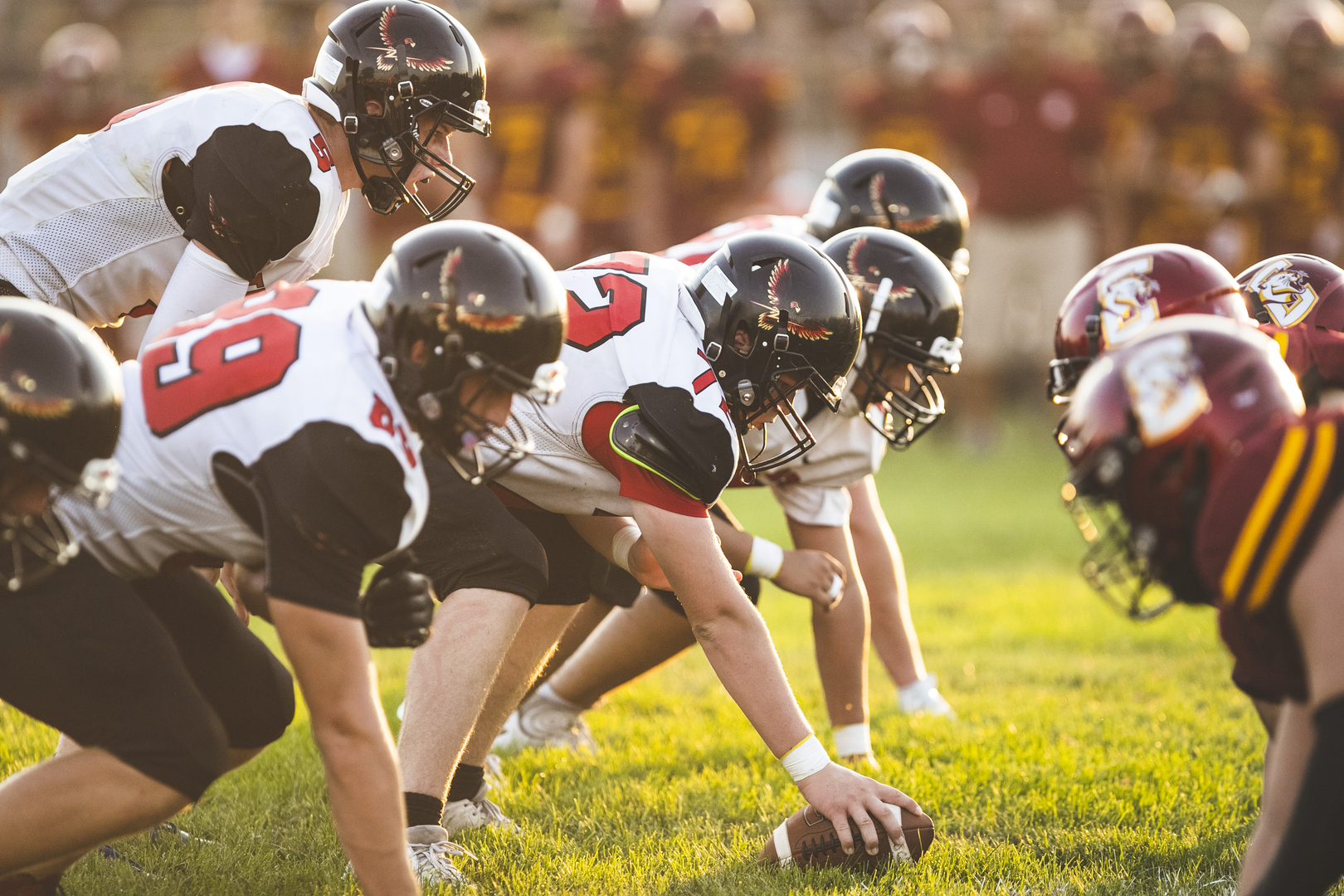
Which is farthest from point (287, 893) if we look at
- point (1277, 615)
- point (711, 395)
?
point (1277, 615)

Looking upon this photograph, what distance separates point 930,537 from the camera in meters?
7.96

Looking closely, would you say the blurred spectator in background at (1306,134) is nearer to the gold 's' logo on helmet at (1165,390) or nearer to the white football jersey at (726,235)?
the white football jersey at (726,235)

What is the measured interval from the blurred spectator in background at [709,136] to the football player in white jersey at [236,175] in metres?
6.08

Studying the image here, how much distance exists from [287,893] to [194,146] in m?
1.92

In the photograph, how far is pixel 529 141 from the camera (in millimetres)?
9977

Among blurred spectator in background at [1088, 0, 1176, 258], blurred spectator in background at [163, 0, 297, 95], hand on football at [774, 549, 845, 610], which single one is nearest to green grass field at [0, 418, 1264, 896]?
hand on football at [774, 549, 845, 610]

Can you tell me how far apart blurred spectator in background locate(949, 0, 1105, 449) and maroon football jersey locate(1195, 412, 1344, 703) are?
27.6ft

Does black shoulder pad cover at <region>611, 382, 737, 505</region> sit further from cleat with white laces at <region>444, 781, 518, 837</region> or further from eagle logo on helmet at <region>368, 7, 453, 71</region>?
eagle logo on helmet at <region>368, 7, 453, 71</region>

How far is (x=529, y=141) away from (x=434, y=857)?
7485mm

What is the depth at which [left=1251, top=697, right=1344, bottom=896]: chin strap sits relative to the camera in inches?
84.7

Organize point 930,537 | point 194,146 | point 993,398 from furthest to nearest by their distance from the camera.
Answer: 1. point 993,398
2. point 930,537
3. point 194,146

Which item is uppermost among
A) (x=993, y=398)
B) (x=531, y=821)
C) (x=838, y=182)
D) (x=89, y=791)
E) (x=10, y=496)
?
(x=838, y=182)

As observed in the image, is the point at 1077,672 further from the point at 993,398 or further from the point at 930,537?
the point at 993,398

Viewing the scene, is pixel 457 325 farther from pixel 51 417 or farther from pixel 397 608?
pixel 51 417
